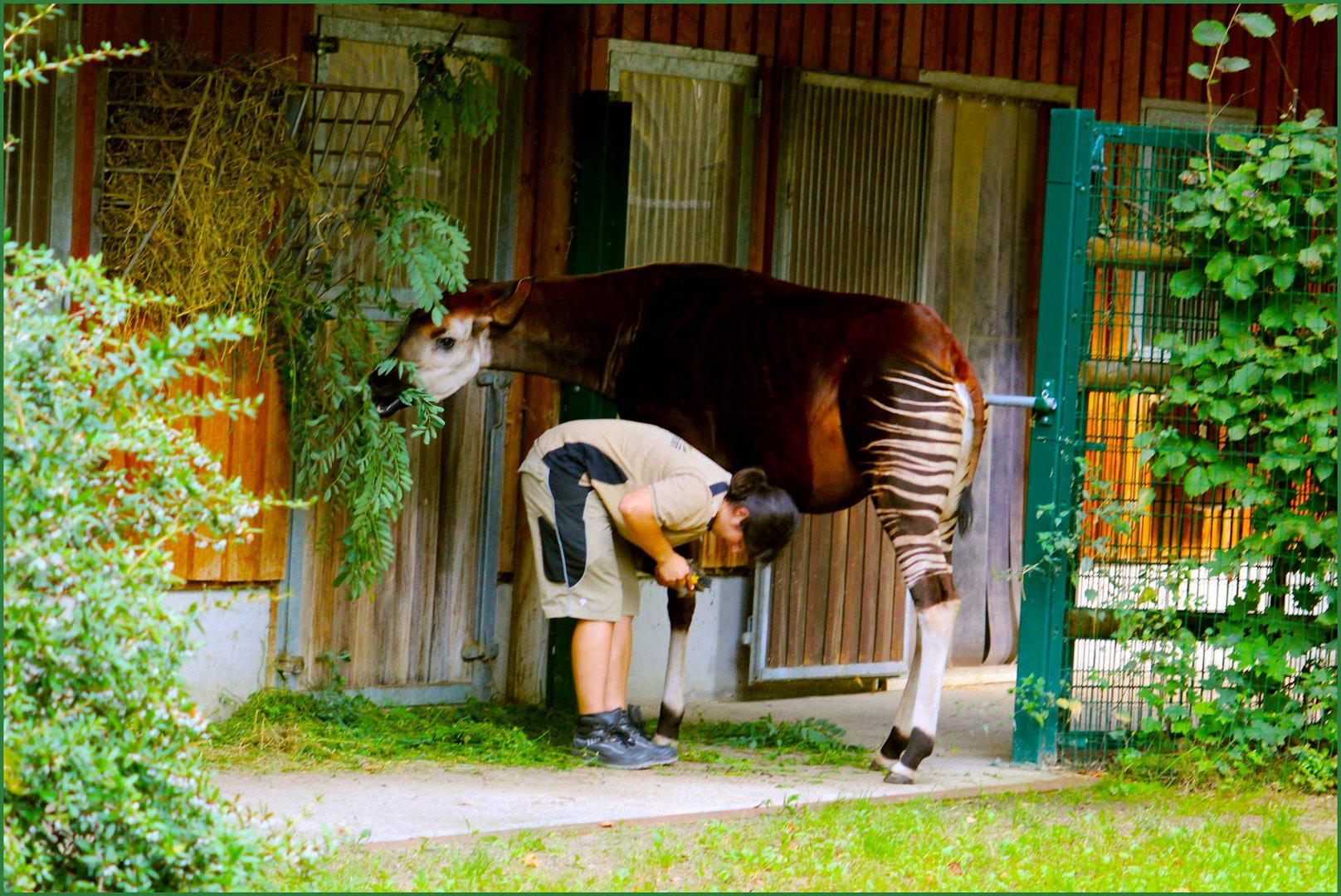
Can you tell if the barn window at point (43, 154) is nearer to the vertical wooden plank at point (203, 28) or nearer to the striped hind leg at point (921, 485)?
the vertical wooden plank at point (203, 28)

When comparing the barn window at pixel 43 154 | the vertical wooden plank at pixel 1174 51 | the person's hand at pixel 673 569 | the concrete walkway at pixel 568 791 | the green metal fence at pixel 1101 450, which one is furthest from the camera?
the vertical wooden plank at pixel 1174 51

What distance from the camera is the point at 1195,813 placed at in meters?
5.72

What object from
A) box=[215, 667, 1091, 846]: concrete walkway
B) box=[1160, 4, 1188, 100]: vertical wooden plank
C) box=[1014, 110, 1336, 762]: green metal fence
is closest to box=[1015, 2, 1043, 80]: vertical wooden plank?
box=[1160, 4, 1188, 100]: vertical wooden plank

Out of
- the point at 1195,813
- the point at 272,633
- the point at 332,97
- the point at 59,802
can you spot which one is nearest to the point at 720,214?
the point at 332,97

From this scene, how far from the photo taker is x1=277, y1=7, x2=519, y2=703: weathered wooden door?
23.0 ft

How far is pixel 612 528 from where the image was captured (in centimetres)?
623

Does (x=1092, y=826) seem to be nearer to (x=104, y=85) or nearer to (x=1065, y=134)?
(x=1065, y=134)

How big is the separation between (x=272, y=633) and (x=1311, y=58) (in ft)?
21.7

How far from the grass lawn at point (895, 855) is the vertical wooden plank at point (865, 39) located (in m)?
3.91

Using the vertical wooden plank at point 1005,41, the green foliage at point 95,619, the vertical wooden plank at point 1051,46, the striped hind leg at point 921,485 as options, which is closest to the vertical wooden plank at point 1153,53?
the vertical wooden plank at point 1051,46

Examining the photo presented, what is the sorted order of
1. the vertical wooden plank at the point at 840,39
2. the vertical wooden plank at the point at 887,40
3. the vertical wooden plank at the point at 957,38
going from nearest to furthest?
the vertical wooden plank at the point at 840,39
the vertical wooden plank at the point at 887,40
the vertical wooden plank at the point at 957,38

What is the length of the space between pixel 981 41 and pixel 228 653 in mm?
4768

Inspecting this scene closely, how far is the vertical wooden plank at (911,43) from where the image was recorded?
27.0 ft

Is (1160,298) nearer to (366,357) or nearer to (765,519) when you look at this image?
(765,519)
